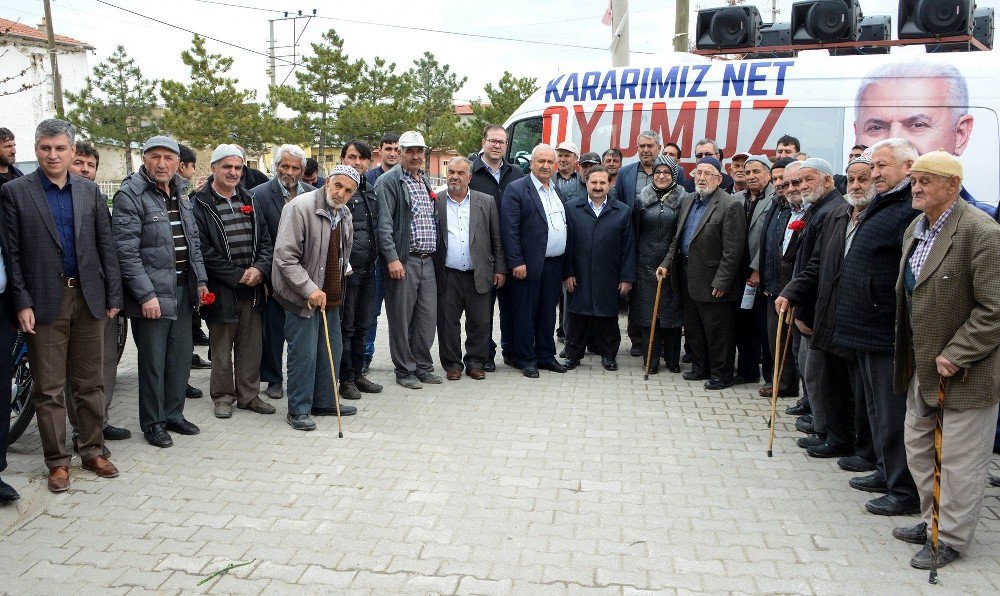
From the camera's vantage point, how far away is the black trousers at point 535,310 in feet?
25.6

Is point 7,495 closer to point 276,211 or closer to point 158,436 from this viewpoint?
point 158,436

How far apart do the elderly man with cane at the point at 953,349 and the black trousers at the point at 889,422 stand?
0.40 meters

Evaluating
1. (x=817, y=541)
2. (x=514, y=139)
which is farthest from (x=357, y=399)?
(x=514, y=139)

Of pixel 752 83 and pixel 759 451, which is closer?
pixel 759 451

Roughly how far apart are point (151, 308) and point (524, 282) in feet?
11.6

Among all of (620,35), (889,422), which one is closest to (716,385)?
(889,422)

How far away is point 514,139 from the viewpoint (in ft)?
34.7

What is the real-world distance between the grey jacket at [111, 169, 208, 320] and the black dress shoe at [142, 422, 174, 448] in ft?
2.56

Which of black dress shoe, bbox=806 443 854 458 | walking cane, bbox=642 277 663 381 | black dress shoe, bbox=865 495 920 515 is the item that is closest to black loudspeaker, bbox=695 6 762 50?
walking cane, bbox=642 277 663 381

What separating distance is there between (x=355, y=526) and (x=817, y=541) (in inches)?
93.9

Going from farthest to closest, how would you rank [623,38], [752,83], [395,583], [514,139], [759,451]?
[623,38] < [514,139] < [752,83] < [759,451] < [395,583]

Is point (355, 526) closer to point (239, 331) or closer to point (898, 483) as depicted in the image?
point (239, 331)

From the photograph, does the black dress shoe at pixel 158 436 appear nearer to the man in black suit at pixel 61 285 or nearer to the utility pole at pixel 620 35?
the man in black suit at pixel 61 285

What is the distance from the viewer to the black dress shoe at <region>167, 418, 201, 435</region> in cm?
580
